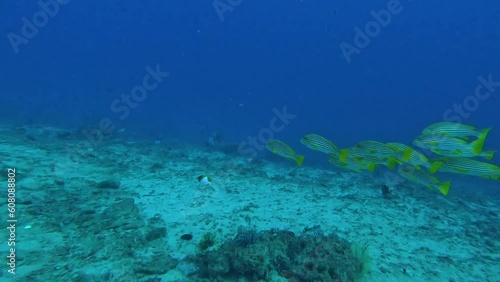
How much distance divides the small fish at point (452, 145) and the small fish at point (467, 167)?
0.14m

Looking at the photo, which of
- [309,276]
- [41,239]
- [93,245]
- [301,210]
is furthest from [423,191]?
[41,239]

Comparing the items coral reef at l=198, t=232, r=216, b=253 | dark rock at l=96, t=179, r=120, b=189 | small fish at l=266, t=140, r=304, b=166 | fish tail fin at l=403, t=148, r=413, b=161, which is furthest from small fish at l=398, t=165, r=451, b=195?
dark rock at l=96, t=179, r=120, b=189

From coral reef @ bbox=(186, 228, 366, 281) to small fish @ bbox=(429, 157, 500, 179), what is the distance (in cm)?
274

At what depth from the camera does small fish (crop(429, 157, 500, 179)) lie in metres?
5.40

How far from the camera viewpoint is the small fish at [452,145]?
17.8ft

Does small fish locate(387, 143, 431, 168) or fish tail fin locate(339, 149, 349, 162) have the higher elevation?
small fish locate(387, 143, 431, 168)

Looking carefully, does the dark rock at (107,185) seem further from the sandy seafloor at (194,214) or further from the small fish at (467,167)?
the small fish at (467,167)

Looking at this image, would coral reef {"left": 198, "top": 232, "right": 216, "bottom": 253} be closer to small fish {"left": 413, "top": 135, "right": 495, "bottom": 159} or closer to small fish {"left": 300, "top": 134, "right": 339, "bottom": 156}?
small fish {"left": 300, "top": 134, "right": 339, "bottom": 156}

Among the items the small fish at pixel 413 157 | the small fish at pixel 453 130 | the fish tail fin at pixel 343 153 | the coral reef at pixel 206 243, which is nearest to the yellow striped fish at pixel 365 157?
the fish tail fin at pixel 343 153

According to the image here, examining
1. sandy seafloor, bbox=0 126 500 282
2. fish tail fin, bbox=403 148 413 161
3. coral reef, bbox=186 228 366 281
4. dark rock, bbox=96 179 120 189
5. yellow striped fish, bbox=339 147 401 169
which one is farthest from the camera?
dark rock, bbox=96 179 120 189

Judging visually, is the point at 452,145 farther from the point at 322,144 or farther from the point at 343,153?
the point at 322,144

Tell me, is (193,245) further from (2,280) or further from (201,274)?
(2,280)

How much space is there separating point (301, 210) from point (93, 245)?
4771mm

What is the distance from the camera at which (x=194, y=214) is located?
6.68 m
